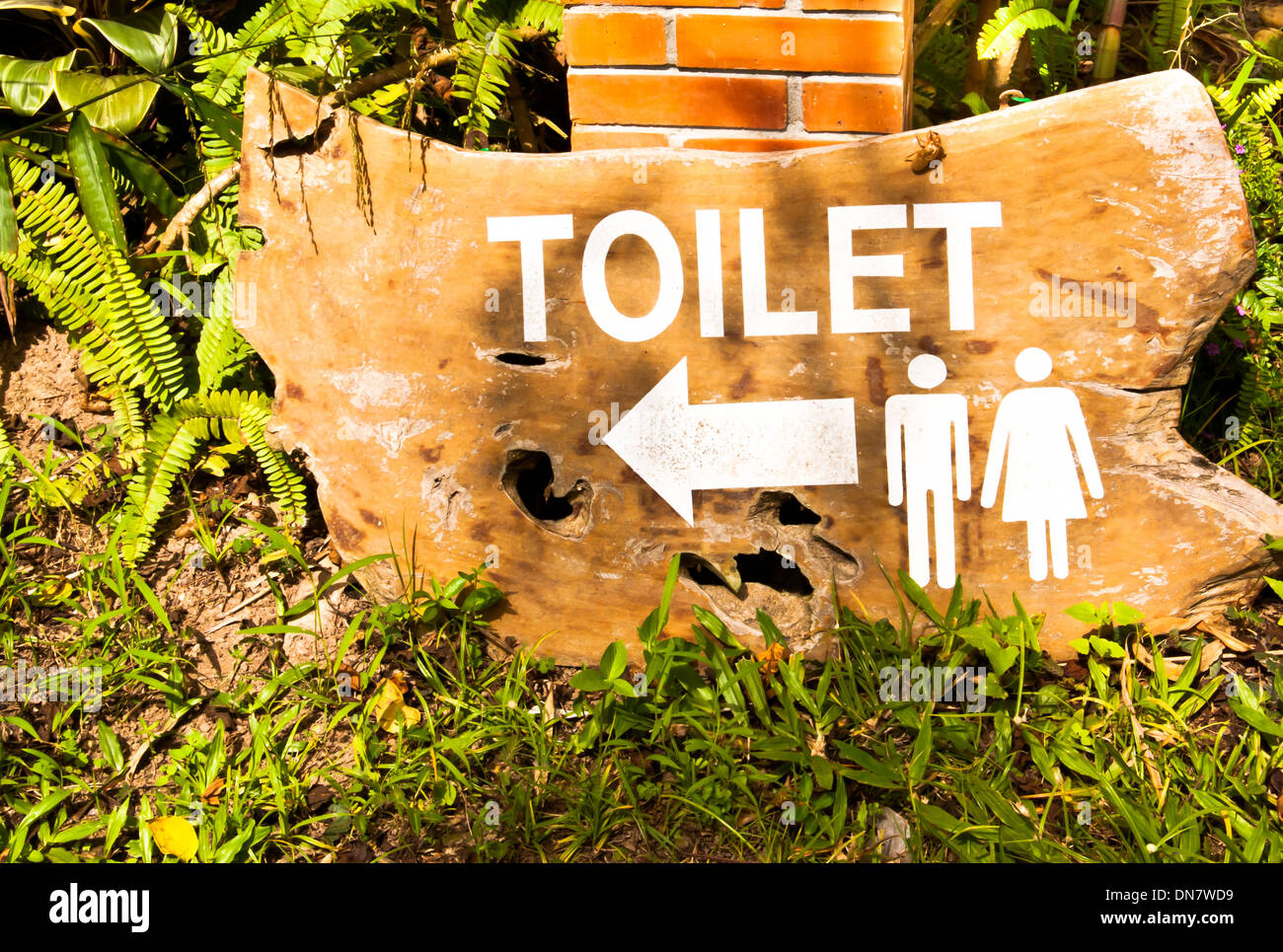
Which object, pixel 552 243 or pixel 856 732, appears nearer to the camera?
pixel 856 732

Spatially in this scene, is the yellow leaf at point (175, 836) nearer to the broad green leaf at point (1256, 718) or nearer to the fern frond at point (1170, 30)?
the broad green leaf at point (1256, 718)

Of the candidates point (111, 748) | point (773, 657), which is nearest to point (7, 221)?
point (111, 748)

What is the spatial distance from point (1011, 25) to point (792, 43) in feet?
2.58

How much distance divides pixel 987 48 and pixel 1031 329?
3.10ft

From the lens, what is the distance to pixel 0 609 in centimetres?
229

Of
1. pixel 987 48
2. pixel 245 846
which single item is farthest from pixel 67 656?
pixel 987 48

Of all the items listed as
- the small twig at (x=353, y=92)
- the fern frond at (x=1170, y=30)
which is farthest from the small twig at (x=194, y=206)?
the fern frond at (x=1170, y=30)

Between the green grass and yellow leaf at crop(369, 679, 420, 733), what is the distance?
0.02 m

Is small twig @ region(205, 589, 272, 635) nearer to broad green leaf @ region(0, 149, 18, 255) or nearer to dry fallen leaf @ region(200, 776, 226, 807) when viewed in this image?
dry fallen leaf @ region(200, 776, 226, 807)

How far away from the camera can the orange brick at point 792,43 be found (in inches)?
83.4

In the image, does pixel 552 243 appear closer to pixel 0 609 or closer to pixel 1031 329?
pixel 1031 329

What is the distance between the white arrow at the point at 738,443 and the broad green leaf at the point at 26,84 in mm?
2083

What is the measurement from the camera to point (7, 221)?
8.17 ft

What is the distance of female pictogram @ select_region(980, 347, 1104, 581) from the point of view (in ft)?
6.66
